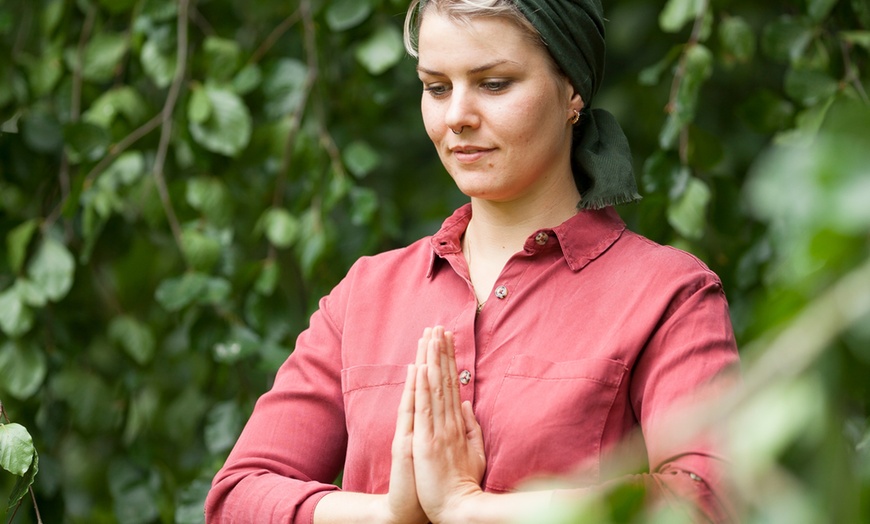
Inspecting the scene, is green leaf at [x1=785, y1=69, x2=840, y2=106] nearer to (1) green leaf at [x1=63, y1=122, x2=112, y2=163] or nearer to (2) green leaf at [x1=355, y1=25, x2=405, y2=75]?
(2) green leaf at [x1=355, y1=25, x2=405, y2=75]

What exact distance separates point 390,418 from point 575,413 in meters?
0.21

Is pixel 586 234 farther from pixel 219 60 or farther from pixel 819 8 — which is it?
Result: pixel 219 60

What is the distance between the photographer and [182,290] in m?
1.95

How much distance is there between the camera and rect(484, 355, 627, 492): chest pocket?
108 cm

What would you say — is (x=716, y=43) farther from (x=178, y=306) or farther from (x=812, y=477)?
(x=812, y=477)

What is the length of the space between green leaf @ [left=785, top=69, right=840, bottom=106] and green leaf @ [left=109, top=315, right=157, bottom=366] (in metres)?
1.24

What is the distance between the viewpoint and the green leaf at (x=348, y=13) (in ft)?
6.50

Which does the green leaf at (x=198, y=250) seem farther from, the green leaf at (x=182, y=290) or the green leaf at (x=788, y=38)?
the green leaf at (x=788, y=38)

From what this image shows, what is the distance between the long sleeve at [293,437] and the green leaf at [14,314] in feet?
2.64

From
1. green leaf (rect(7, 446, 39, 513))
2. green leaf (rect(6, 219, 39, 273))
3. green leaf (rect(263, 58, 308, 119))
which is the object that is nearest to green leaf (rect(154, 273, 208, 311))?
green leaf (rect(6, 219, 39, 273))

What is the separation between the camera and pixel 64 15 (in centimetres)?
222

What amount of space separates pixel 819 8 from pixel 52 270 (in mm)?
1369

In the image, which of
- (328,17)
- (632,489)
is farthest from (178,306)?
(632,489)

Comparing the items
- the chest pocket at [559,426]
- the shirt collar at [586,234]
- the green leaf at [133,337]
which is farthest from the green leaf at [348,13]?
the chest pocket at [559,426]
